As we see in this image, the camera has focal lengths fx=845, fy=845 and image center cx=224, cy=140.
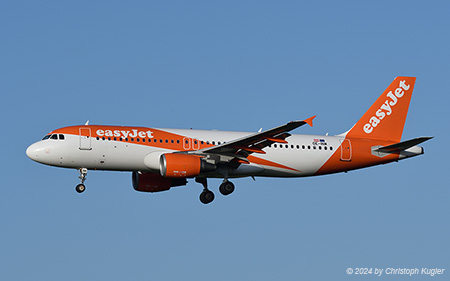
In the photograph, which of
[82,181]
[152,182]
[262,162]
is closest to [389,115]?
[262,162]

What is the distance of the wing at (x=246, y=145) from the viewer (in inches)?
1704

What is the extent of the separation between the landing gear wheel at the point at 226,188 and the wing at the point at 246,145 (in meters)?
1.46

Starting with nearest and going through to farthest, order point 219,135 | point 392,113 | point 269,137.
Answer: point 269,137 < point 219,135 < point 392,113

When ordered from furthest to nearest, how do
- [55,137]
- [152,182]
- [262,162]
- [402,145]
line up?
[152,182], [402,145], [262,162], [55,137]

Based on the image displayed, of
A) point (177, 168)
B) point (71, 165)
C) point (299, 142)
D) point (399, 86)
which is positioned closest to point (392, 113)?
point (399, 86)

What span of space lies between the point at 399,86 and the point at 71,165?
2102 centimetres

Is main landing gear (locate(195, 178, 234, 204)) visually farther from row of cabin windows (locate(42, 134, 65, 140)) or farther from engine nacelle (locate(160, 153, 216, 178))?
row of cabin windows (locate(42, 134, 65, 140))

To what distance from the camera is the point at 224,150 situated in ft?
148

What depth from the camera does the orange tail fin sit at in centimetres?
5103

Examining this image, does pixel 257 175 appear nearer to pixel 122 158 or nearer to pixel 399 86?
pixel 122 158

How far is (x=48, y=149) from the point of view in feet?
147

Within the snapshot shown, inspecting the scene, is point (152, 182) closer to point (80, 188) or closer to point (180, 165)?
point (80, 188)

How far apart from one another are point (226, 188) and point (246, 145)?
3113 millimetres

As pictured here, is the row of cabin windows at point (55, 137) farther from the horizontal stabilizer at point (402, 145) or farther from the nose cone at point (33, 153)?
the horizontal stabilizer at point (402, 145)
